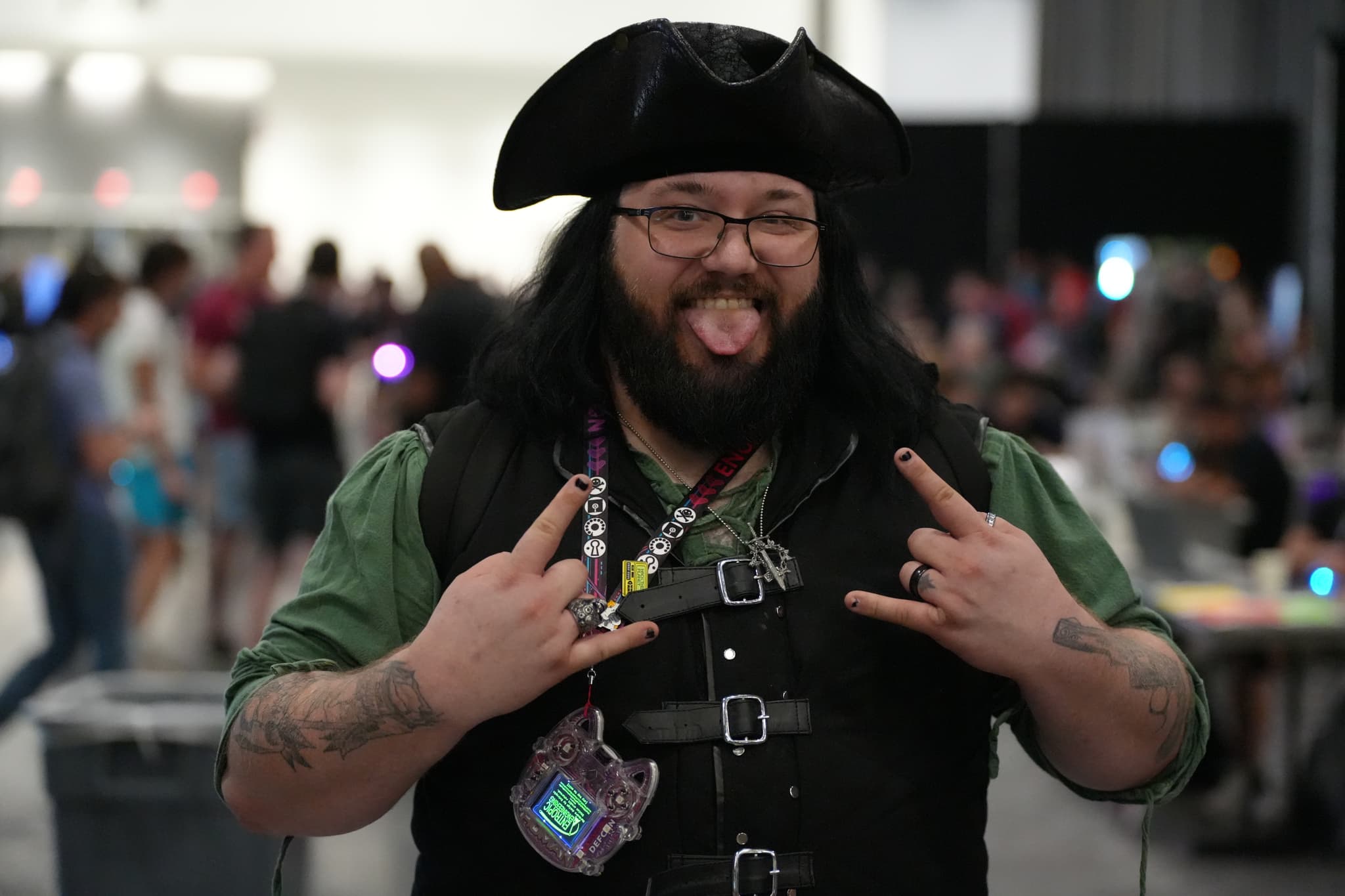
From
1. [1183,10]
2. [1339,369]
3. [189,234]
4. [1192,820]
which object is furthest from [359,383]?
[1183,10]

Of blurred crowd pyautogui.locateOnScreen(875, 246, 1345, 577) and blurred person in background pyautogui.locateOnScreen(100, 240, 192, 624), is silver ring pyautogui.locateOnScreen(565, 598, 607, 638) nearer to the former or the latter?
blurred crowd pyautogui.locateOnScreen(875, 246, 1345, 577)

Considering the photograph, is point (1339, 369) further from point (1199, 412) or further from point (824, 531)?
point (824, 531)

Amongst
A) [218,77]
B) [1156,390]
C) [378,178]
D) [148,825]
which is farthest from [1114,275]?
[148,825]

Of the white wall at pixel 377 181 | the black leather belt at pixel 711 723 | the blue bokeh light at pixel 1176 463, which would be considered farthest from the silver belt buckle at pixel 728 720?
the white wall at pixel 377 181

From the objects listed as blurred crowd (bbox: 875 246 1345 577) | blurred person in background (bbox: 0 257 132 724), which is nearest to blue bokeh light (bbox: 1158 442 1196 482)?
blurred crowd (bbox: 875 246 1345 577)

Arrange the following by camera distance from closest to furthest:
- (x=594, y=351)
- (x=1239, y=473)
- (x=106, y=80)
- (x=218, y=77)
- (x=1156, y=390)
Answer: (x=594, y=351), (x=1239, y=473), (x=218, y=77), (x=1156, y=390), (x=106, y=80)

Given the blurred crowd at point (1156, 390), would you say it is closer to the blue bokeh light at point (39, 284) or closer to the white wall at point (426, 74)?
the white wall at point (426, 74)

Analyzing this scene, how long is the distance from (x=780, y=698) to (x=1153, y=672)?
1.35ft

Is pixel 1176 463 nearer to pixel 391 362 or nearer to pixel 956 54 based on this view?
pixel 391 362

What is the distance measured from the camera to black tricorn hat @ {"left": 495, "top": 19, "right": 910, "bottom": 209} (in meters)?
1.62

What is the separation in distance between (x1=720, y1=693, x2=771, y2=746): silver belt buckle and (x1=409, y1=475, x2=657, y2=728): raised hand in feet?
0.54

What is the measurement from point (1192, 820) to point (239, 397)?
4.01m

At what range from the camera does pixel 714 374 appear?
1.67 metres

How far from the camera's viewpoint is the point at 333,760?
1.51 m
